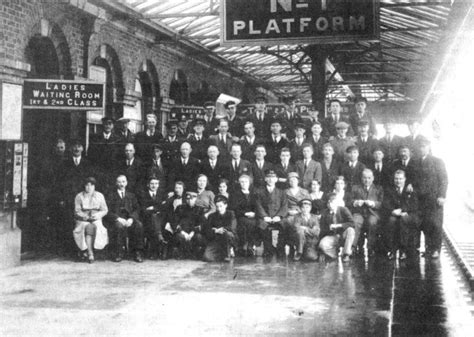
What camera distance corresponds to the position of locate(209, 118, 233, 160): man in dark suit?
10016mm

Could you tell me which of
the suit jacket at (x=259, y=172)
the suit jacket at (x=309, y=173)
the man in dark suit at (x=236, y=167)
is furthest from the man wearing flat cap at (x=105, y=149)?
the suit jacket at (x=309, y=173)

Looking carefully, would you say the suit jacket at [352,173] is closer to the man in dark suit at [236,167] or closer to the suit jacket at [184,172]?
the man in dark suit at [236,167]

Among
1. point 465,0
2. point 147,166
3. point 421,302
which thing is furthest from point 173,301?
point 465,0

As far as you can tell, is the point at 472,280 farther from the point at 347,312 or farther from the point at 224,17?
the point at 224,17

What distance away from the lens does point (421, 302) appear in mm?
6270

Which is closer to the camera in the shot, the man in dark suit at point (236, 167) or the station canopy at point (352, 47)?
the man in dark suit at point (236, 167)

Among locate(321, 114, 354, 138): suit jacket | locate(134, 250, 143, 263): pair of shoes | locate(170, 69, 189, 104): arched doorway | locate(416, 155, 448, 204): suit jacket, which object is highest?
locate(170, 69, 189, 104): arched doorway

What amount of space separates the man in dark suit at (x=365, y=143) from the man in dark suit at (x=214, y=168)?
221 cm

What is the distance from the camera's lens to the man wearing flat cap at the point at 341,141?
981cm

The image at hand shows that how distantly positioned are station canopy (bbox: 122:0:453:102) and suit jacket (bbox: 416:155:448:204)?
2.66 metres

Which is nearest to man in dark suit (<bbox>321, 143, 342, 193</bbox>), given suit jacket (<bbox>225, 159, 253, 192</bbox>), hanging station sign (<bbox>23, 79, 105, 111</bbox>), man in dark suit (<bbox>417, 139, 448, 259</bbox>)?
suit jacket (<bbox>225, 159, 253, 192</bbox>)

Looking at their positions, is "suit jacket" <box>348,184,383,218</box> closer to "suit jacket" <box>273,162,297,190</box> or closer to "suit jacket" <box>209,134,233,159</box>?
"suit jacket" <box>273,162,297,190</box>

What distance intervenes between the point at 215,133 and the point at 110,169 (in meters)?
2.02

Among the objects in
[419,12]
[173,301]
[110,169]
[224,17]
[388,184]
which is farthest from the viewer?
[419,12]
